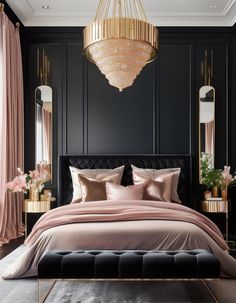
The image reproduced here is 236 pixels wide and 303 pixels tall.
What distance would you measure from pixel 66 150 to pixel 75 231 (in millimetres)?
2896

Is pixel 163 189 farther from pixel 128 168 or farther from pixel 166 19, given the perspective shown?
pixel 166 19

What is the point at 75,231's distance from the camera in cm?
385

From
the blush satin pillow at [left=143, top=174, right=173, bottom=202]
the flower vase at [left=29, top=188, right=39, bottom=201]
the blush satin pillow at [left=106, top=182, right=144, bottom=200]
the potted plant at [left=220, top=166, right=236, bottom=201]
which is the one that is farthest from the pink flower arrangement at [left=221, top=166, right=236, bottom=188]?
the flower vase at [left=29, top=188, right=39, bottom=201]

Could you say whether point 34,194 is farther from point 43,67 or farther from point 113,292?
point 113,292

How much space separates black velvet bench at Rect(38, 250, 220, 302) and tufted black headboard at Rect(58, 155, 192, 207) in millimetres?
3185

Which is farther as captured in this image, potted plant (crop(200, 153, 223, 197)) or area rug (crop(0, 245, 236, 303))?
potted plant (crop(200, 153, 223, 197))

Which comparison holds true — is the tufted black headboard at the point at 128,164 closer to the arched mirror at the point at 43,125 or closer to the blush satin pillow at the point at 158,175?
the blush satin pillow at the point at 158,175

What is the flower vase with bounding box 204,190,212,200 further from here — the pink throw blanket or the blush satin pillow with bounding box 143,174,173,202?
the pink throw blanket

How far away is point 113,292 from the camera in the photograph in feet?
11.8

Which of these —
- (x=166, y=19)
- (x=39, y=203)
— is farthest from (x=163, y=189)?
(x=166, y=19)

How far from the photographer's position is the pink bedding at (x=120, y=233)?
3797 millimetres

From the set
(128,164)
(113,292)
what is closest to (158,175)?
(128,164)

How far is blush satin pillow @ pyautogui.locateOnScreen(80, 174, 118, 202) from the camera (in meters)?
5.44

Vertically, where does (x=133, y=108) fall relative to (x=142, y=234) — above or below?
above
